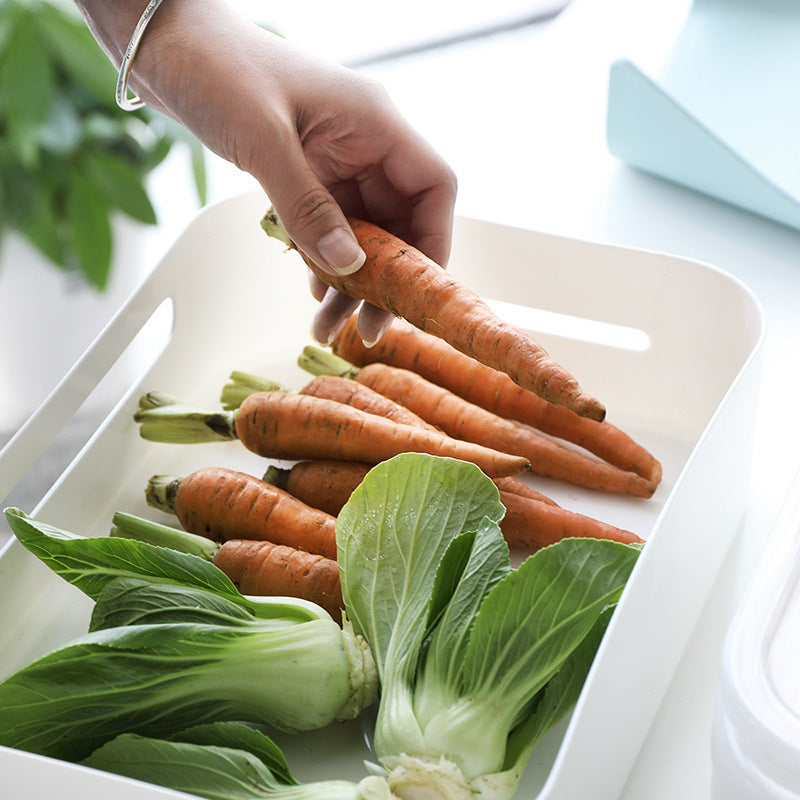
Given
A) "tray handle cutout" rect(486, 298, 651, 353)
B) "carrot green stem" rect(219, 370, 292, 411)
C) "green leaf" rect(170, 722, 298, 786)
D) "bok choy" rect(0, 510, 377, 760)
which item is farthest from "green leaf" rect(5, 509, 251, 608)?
"tray handle cutout" rect(486, 298, 651, 353)

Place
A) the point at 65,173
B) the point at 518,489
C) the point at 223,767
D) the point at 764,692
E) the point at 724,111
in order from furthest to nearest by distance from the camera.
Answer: the point at 65,173 < the point at 724,111 < the point at 518,489 < the point at 223,767 < the point at 764,692

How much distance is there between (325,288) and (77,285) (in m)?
0.65

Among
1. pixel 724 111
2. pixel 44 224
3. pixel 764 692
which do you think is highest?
pixel 724 111

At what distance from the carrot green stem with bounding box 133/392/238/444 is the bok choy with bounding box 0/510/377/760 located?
273 millimetres

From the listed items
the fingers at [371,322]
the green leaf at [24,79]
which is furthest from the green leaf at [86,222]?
the fingers at [371,322]

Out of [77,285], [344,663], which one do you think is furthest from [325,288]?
[77,285]

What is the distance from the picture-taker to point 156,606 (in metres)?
0.76

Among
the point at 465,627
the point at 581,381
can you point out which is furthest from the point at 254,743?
the point at 581,381

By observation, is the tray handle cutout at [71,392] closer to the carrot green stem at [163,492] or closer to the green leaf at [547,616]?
the carrot green stem at [163,492]

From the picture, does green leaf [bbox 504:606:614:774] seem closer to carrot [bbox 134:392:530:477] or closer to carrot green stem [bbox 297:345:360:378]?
carrot [bbox 134:392:530:477]

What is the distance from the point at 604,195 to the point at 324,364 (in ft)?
1.63

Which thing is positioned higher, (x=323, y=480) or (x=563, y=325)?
(x=563, y=325)

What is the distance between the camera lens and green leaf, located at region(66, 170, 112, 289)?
1515 mm

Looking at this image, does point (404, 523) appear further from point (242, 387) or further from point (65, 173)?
point (65, 173)
